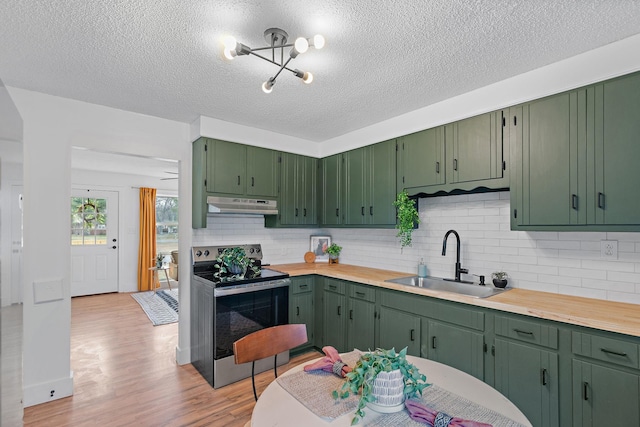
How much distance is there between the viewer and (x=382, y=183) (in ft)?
11.1

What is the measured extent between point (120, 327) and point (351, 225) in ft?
11.6

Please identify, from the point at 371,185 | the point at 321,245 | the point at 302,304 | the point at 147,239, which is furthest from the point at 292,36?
the point at 147,239

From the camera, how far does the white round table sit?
1057mm

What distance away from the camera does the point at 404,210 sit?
307 centimetres

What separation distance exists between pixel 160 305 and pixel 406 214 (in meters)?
4.71

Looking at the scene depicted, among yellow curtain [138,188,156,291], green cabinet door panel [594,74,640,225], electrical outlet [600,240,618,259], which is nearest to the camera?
green cabinet door panel [594,74,640,225]

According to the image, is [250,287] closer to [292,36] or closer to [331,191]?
[331,191]

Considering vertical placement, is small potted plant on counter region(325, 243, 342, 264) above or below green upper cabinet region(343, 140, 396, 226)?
below

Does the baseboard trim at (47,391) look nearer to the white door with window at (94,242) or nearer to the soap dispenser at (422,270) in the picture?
the soap dispenser at (422,270)

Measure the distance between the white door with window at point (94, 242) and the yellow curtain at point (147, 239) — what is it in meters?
0.46

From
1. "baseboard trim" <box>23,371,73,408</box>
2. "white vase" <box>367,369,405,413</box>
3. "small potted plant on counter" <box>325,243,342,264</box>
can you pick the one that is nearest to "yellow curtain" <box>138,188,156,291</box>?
"baseboard trim" <box>23,371,73,408</box>

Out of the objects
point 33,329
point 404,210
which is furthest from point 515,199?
point 33,329

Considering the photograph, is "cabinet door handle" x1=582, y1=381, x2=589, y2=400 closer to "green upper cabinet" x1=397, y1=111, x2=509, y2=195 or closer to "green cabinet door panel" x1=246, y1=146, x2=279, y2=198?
"green upper cabinet" x1=397, y1=111, x2=509, y2=195

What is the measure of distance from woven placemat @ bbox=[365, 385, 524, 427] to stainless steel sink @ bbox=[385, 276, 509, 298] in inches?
56.8
